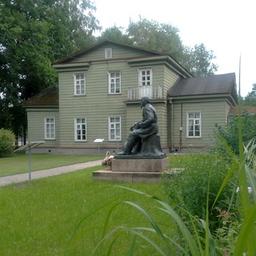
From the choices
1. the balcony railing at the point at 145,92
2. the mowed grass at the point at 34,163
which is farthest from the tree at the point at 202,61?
the mowed grass at the point at 34,163

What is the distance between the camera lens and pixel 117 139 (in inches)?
1266

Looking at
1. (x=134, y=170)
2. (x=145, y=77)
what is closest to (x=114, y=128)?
(x=145, y=77)

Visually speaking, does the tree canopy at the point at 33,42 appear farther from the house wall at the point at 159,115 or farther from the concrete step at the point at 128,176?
the concrete step at the point at 128,176

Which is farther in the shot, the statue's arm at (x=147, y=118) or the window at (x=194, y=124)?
the window at (x=194, y=124)

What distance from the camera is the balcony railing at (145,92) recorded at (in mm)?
30625

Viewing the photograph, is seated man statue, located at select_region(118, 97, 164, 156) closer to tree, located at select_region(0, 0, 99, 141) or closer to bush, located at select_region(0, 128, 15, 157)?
bush, located at select_region(0, 128, 15, 157)

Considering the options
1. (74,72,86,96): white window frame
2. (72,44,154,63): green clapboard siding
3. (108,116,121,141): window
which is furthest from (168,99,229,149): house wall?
(74,72,86,96): white window frame

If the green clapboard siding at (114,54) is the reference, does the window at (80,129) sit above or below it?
below

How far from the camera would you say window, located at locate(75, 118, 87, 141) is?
33.4 meters

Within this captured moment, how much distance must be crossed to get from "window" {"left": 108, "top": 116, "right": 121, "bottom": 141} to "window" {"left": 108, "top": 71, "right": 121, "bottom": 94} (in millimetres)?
1922

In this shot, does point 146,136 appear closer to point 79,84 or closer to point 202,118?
point 202,118

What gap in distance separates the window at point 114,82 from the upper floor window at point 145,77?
170 centimetres

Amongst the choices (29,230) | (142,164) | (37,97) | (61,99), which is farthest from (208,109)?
(29,230)

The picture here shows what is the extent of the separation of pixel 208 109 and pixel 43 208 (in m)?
22.8
